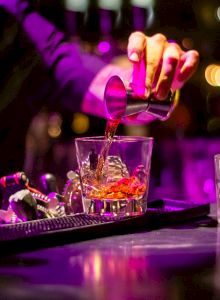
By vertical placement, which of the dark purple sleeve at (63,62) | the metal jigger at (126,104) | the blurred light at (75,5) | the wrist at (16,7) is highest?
the blurred light at (75,5)

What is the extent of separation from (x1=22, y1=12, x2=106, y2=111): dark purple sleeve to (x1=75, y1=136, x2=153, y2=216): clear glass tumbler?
0.84 m

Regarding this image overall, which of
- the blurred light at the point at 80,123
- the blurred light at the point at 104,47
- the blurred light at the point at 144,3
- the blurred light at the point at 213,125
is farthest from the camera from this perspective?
the blurred light at the point at 213,125

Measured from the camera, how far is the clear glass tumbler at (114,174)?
44.0 inches

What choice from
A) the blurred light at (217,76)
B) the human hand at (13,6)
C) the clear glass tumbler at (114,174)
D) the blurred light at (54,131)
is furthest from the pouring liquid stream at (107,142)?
the blurred light at (217,76)

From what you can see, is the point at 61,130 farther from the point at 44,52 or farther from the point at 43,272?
the point at 43,272

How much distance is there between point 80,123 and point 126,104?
15.1 ft

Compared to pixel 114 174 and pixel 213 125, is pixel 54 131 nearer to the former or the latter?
pixel 213 125

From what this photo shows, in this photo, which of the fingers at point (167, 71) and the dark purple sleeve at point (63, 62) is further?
the dark purple sleeve at point (63, 62)

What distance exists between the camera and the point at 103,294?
700mm

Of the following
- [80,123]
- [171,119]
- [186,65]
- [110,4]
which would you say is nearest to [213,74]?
[171,119]

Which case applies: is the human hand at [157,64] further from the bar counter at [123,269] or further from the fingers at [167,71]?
the bar counter at [123,269]

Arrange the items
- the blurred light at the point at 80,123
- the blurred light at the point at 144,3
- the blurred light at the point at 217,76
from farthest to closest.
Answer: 1. the blurred light at the point at 217,76
2. the blurred light at the point at 80,123
3. the blurred light at the point at 144,3

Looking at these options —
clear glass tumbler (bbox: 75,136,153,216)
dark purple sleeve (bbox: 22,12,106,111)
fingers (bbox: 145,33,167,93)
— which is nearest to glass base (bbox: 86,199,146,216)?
clear glass tumbler (bbox: 75,136,153,216)

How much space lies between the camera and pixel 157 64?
52.2 inches
